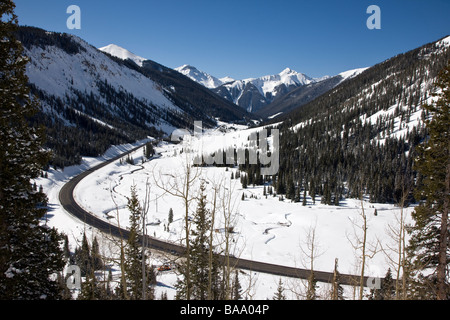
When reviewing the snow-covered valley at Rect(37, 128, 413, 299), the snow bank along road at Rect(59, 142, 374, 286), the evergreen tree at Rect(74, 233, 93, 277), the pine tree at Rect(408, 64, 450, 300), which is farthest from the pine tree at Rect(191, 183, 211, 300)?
the snow-covered valley at Rect(37, 128, 413, 299)

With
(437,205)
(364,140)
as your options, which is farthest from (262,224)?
(364,140)

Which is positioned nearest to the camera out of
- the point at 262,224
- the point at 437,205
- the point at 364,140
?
the point at 437,205

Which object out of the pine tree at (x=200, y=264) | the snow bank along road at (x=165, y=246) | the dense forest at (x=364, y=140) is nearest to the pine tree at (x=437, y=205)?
the snow bank along road at (x=165, y=246)

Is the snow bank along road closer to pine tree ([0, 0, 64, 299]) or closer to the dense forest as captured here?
pine tree ([0, 0, 64, 299])

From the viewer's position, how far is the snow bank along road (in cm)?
3583

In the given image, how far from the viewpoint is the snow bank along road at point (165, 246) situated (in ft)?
118

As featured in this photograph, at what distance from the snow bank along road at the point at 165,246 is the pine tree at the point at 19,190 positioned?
9.94 ft

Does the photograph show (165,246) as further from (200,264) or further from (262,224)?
(200,264)

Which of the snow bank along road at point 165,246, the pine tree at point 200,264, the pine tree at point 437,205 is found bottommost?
the snow bank along road at point 165,246

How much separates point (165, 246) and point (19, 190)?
42.6 m

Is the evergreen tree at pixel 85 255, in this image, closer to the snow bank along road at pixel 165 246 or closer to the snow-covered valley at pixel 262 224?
the snow bank along road at pixel 165 246

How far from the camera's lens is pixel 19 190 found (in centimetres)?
909
